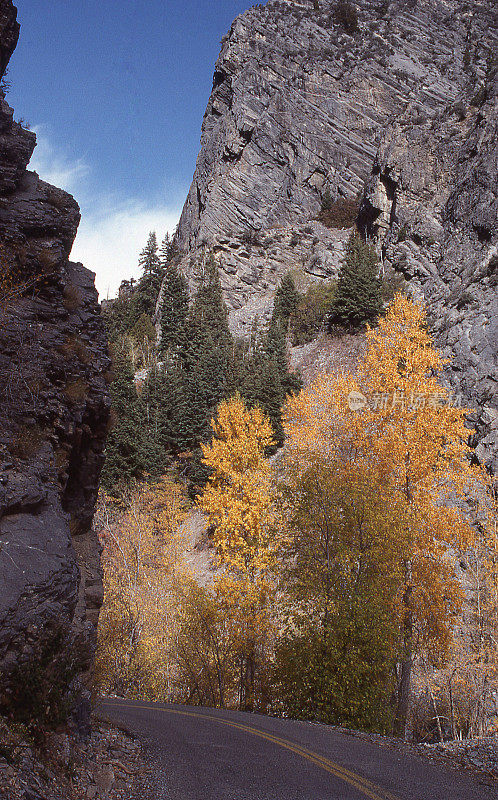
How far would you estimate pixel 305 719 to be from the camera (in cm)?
1213

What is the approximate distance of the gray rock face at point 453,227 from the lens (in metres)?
30.7

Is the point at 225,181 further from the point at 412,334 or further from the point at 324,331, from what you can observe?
the point at 412,334

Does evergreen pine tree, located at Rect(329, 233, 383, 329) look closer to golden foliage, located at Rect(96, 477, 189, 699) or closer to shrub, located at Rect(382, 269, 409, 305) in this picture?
shrub, located at Rect(382, 269, 409, 305)

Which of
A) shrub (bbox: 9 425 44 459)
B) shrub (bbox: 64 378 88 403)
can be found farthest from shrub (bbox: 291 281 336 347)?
shrub (bbox: 9 425 44 459)

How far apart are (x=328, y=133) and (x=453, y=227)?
1764 inches

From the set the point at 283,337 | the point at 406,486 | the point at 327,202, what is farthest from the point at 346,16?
the point at 406,486

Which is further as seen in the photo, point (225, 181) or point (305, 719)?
point (225, 181)

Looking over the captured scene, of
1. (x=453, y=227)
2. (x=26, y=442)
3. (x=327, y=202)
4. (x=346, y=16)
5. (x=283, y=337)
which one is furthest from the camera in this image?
(x=346, y=16)

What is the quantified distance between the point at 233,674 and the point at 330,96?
293ft

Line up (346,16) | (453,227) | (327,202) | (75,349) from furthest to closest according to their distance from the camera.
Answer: (346,16) < (327,202) < (453,227) < (75,349)

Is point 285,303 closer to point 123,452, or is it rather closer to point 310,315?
point 310,315

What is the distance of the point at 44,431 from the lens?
31.6ft

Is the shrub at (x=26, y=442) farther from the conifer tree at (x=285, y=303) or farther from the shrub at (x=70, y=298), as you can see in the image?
the conifer tree at (x=285, y=303)

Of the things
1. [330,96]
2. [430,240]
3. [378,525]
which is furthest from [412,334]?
[330,96]
